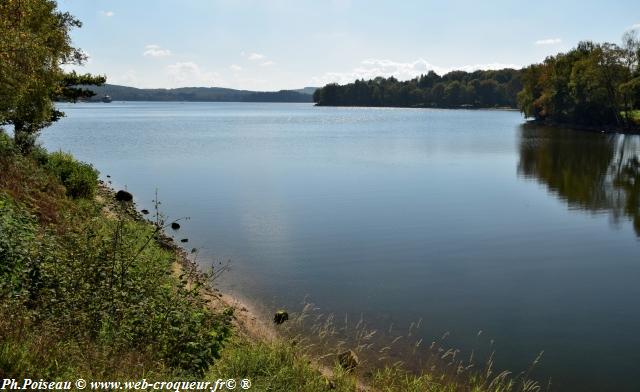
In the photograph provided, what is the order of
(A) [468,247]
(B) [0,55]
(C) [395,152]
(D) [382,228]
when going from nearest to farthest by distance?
1. (B) [0,55]
2. (A) [468,247]
3. (D) [382,228]
4. (C) [395,152]

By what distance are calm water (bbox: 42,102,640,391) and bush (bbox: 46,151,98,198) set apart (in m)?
6.26

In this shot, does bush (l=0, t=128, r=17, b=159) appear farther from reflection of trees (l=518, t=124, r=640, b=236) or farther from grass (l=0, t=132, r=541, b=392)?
reflection of trees (l=518, t=124, r=640, b=236)

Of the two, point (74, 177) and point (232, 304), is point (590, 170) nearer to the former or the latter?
point (232, 304)

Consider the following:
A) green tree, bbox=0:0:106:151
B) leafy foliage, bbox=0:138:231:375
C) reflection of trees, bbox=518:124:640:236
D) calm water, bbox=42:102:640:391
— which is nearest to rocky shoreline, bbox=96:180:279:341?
calm water, bbox=42:102:640:391

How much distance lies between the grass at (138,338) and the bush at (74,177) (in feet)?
39.4

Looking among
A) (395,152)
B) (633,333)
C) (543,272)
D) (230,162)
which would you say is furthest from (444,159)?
(633,333)

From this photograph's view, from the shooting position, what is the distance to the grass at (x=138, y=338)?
8891 millimetres

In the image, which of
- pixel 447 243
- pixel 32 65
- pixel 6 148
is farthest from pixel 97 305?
pixel 447 243

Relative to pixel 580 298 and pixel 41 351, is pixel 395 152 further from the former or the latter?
pixel 41 351

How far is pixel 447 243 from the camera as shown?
28.1m

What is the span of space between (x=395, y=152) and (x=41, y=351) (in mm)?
69885

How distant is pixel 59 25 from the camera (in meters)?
38.3

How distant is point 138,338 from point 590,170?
56.1 metres

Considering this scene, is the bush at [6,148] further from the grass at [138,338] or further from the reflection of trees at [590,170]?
the reflection of trees at [590,170]
